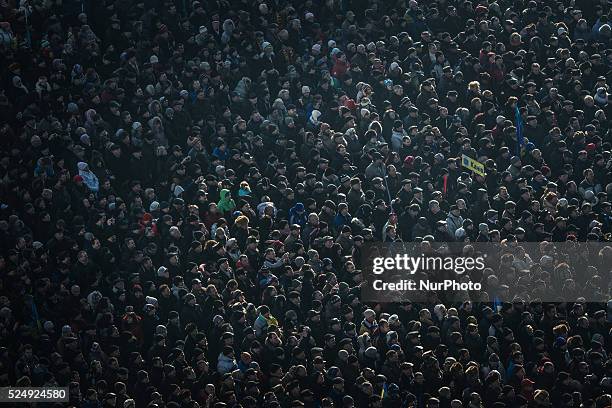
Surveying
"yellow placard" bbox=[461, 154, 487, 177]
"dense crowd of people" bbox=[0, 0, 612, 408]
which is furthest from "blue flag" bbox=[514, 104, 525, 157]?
"yellow placard" bbox=[461, 154, 487, 177]

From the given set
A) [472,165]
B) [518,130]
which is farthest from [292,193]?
[518,130]

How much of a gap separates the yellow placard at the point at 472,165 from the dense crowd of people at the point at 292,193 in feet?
0.26

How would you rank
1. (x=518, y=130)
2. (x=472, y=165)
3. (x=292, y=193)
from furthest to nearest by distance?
(x=518, y=130) < (x=472, y=165) < (x=292, y=193)

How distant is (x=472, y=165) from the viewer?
96.9 ft

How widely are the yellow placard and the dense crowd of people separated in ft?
0.26

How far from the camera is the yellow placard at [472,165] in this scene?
2952cm

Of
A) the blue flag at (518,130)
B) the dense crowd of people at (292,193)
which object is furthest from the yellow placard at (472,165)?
the blue flag at (518,130)

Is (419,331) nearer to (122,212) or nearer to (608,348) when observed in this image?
(608,348)

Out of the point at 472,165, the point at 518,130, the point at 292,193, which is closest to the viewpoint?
the point at 292,193

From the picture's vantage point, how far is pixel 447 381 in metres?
25.5

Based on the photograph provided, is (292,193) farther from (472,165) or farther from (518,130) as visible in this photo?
→ (518,130)

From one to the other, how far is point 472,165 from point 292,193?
293cm

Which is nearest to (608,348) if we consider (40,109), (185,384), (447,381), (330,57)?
(447,381)

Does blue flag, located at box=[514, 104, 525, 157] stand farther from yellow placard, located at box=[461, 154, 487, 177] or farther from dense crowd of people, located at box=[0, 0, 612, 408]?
yellow placard, located at box=[461, 154, 487, 177]
